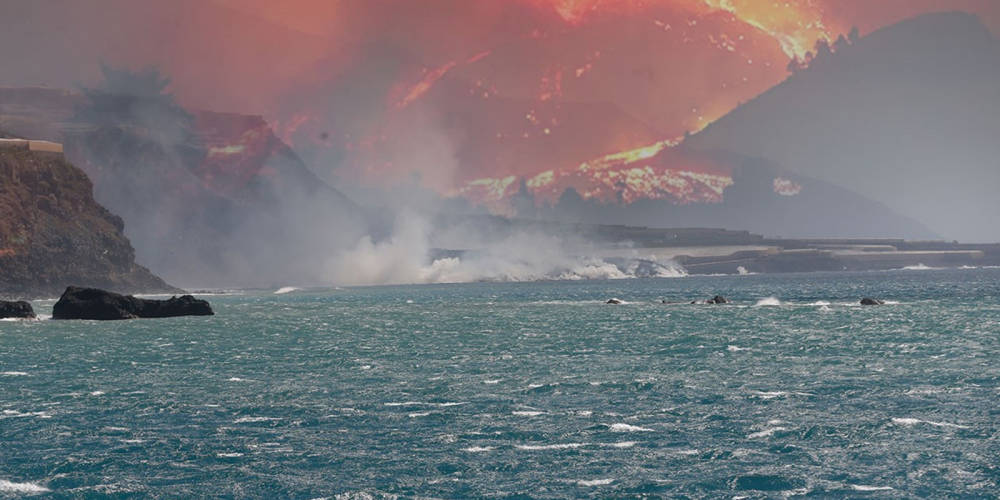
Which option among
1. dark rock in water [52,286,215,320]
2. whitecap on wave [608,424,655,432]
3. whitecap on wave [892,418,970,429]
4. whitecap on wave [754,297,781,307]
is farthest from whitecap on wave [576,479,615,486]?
whitecap on wave [754,297,781,307]

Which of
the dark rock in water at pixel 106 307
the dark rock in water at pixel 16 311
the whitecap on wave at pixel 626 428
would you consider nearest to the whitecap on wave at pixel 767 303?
the dark rock in water at pixel 106 307

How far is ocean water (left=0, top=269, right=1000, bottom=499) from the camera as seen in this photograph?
36.1 m

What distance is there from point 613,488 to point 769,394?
2236cm

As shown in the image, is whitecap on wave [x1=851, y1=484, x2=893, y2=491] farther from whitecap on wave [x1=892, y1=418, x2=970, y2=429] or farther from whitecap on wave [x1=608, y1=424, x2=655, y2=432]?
whitecap on wave [x1=608, y1=424, x2=655, y2=432]

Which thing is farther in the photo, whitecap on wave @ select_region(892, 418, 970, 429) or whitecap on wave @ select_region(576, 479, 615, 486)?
whitecap on wave @ select_region(892, 418, 970, 429)

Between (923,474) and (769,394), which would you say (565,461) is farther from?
(769,394)

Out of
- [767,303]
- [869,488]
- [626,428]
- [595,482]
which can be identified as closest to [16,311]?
[767,303]

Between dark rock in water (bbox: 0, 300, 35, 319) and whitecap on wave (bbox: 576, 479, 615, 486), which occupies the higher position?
dark rock in water (bbox: 0, 300, 35, 319)

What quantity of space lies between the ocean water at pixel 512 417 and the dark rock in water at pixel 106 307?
1831 inches

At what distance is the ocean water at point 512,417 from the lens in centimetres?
3609

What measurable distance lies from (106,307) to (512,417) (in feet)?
348

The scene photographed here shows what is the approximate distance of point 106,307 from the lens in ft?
469

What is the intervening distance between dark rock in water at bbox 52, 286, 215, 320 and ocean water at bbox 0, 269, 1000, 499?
46.5 metres

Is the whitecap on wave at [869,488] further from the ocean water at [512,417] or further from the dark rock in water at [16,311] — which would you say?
the dark rock in water at [16,311]
